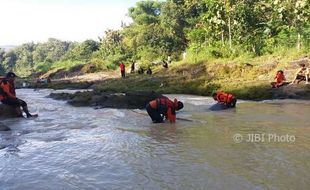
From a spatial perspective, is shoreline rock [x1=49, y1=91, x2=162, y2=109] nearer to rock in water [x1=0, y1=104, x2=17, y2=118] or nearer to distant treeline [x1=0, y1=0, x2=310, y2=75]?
rock in water [x1=0, y1=104, x2=17, y2=118]

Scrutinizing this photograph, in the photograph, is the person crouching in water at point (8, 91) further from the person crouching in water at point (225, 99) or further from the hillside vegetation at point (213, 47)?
the hillside vegetation at point (213, 47)

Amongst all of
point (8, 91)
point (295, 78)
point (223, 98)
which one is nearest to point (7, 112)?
point (8, 91)

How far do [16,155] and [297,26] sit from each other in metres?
28.5

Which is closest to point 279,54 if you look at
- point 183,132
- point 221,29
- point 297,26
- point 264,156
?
point 297,26

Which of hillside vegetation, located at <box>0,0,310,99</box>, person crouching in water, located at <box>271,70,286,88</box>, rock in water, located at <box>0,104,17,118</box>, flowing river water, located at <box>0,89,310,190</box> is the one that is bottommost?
flowing river water, located at <box>0,89,310,190</box>

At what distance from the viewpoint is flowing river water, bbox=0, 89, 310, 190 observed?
7.44m

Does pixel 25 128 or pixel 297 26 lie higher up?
pixel 297 26

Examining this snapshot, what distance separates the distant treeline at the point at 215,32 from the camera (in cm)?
3397

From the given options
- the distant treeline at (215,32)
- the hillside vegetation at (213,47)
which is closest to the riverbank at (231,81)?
the hillside vegetation at (213,47)

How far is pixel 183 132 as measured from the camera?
39.5 feet

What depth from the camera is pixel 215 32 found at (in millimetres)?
42719

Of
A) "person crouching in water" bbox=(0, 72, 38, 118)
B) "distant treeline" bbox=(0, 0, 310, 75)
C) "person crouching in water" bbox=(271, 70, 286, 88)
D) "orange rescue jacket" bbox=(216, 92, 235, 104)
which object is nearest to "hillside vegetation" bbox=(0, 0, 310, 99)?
"distant treeline" bbox=(0, 0, 310, 75)

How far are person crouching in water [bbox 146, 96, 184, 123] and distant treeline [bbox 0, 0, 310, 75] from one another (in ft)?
61.1

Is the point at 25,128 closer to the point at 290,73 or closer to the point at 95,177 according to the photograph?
the point at 95,177
